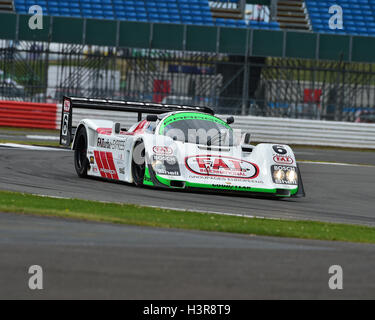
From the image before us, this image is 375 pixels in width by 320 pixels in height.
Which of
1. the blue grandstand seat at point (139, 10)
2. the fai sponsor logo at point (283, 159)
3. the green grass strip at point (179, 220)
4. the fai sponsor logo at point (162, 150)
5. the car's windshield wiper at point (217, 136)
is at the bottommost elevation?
the green grass strip at point (179, 220)

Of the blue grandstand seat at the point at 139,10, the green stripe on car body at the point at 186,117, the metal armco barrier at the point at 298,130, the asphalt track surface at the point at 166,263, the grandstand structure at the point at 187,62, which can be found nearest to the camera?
the asphalt track surface at the point at 166,263

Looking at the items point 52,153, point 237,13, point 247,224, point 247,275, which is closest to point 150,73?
point 237,13

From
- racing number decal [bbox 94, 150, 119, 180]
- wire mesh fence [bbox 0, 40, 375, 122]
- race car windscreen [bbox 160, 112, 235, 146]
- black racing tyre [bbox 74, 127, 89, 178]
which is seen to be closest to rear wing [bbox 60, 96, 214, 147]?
black racing tyre [bbox 74, 127, 89, 178]

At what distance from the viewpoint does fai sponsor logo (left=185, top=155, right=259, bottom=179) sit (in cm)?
1206

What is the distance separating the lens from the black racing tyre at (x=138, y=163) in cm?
1233

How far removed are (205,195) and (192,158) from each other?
0.58m

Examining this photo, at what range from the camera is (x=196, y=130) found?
42.9 feet

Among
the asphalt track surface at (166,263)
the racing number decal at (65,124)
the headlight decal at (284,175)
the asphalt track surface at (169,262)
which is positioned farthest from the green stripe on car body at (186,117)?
the asphalt track surface at (166,263)

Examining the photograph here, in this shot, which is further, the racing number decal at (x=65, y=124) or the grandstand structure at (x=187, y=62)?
the grandstand structure at (x=187, y=62)

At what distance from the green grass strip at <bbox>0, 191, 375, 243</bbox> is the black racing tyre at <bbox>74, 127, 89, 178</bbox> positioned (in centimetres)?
391

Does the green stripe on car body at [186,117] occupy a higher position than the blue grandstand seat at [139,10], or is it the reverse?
the blue grandstand seat at [139,10]

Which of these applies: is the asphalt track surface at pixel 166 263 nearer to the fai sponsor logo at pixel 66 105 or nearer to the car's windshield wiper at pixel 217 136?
the car's windshield wiper at pixel 217 136

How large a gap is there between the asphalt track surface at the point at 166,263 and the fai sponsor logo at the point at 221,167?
4.10 metres
